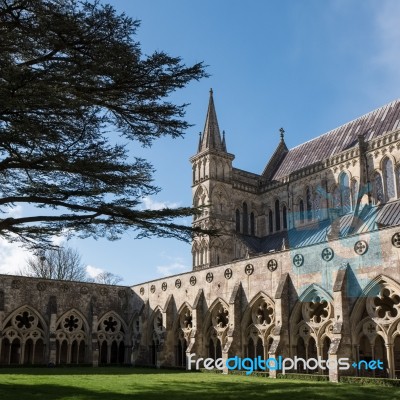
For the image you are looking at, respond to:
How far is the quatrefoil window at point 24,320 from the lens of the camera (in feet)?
96.9

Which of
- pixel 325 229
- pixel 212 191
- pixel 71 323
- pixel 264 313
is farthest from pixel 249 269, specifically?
pixel 212 191

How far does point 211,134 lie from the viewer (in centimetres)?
3819

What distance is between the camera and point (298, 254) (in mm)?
22000

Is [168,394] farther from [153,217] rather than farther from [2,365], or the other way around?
[2,365]

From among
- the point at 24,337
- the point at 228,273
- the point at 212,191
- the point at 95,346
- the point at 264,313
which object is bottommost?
the point at 95,346

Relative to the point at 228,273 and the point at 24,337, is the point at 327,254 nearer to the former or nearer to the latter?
the point at 228,273

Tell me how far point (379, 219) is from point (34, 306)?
1929cm

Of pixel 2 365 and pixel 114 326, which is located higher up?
pixel 114 326

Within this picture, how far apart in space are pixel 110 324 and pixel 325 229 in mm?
14152

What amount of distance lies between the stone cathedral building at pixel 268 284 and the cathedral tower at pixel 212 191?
95 millimetres

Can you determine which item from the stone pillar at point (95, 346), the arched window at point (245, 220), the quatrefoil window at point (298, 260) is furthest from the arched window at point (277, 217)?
the quatrefoil window at point (298, 260)

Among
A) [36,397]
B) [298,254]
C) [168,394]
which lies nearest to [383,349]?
[298,254]

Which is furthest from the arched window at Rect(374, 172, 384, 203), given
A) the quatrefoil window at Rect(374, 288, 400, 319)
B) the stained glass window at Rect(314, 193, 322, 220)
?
the quatrefoil window at Rect(374, 288, 400, 319)

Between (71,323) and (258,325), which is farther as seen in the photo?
(71,323)
